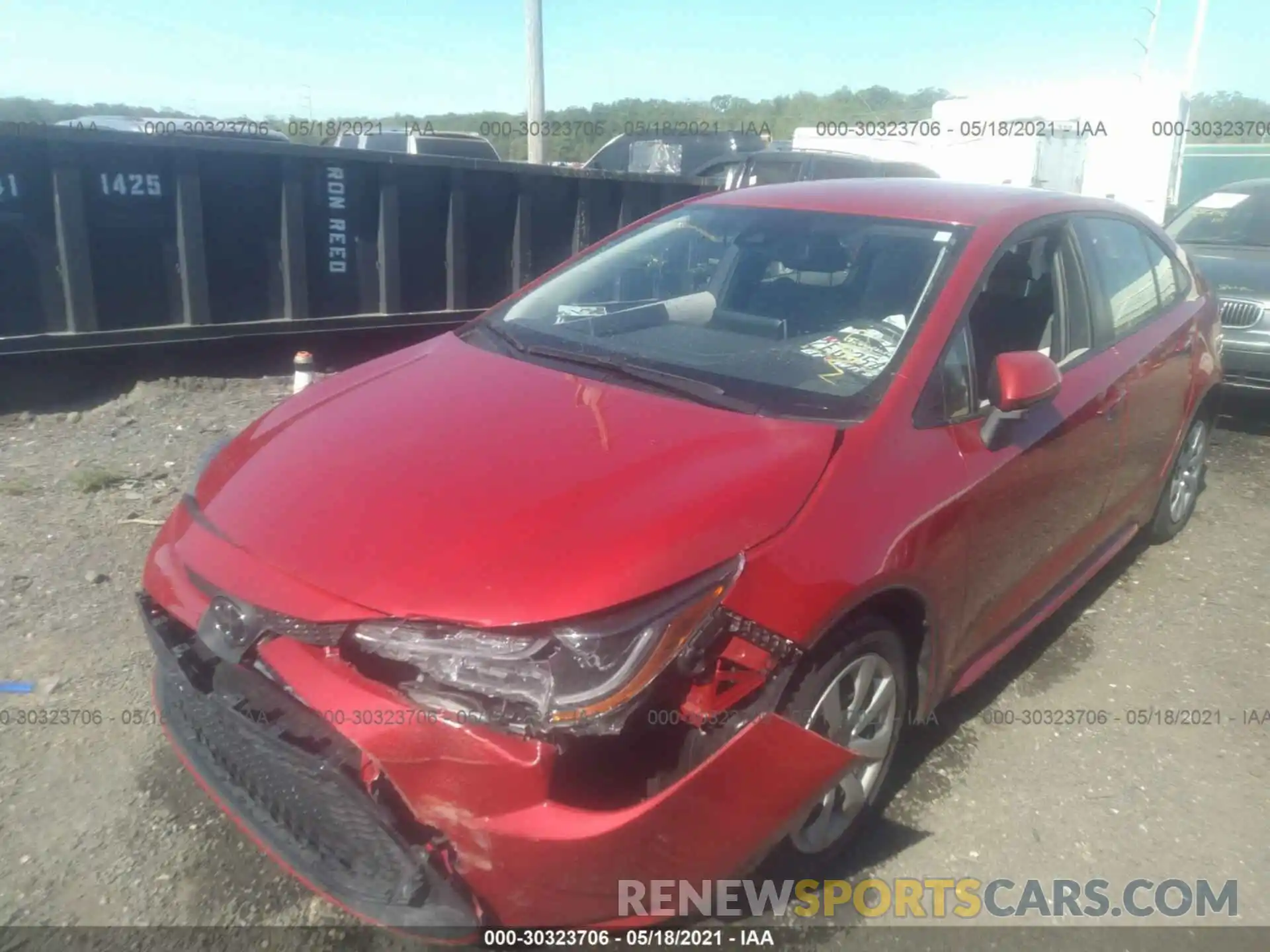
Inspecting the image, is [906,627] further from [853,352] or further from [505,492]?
[505,492]

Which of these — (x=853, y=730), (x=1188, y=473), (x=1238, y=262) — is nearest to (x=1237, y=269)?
(x=1238, y=262)

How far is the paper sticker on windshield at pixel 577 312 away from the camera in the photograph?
343cm

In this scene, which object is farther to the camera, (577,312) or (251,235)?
(251,235)

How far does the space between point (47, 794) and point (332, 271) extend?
14.3ft

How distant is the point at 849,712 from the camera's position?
2500 mm

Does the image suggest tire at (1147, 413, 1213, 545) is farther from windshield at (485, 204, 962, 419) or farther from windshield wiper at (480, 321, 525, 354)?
windshield wiper at (480, 321, 525, 354)

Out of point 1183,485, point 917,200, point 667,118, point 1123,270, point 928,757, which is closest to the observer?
point 928,757

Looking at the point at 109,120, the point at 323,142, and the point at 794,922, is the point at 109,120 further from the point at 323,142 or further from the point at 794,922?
the point at 794,922

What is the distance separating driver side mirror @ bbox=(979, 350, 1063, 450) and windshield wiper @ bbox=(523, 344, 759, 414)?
71cm

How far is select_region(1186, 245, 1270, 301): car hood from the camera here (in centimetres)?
661

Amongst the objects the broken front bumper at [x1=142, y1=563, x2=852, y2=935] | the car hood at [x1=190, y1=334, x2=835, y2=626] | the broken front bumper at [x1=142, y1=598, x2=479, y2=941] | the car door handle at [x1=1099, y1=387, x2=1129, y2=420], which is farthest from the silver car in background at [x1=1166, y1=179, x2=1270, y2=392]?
the broken front bumper at [x1=142, y1=598, x2=479, y2=941]

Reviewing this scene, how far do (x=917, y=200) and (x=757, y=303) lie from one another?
685 mm

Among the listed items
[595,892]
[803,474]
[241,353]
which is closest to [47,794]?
[595,892]

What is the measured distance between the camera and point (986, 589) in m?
2.93
